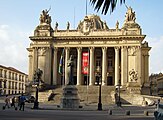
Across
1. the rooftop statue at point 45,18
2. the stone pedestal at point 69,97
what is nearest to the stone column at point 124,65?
the rooftop statue at point 45,18

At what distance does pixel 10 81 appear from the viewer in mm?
112125

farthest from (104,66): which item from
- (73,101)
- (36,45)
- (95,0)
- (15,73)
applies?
(95,0)

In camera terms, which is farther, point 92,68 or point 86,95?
point 92,68

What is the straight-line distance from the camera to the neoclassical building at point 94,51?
68500 millimetres

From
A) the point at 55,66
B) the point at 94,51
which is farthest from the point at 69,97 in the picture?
the point at 94,51

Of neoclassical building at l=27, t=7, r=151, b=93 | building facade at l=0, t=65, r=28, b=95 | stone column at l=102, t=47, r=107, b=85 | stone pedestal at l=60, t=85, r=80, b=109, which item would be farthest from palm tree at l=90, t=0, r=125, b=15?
building facade at l=0, t=65, r=28, b=95

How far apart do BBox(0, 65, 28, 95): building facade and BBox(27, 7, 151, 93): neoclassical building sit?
94.2 ft

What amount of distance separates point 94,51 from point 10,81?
48.6 meters

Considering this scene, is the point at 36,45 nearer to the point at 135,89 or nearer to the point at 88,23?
the point at 88,23

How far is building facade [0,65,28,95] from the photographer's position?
103688mm

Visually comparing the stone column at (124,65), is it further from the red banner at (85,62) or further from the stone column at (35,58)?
the stone column at (35,58)

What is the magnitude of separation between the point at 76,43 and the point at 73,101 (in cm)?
3765

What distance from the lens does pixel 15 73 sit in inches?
4685

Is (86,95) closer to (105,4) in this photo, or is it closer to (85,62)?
(85,62)
